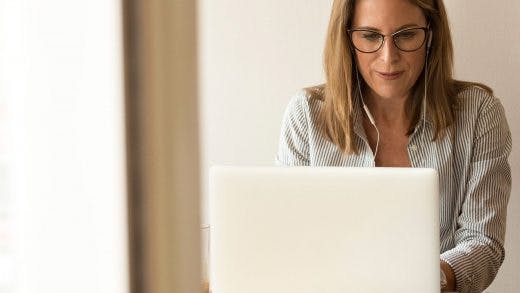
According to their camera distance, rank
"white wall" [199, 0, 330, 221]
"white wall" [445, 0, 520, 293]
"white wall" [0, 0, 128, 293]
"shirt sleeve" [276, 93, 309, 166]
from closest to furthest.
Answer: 1. "white wall" [0, 0, 128, 293]
2. "shirt sleeve" [276, 93, 309, 166]
3. "white wall" [445, 0, 520, 293]
4. "white wall" [199, 0, 330, 221]

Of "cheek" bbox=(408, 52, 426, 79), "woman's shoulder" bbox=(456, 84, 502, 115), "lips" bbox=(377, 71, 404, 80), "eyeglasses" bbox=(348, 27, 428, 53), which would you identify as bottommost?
"woman's shoulder" bbox=(456, 84, 502, 115)

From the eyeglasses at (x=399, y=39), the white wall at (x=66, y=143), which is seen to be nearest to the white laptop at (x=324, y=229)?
the eyeglasses at (x=399, y=39)

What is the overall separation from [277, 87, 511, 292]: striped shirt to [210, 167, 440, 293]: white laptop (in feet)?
1.73

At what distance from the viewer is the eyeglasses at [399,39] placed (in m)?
1.57

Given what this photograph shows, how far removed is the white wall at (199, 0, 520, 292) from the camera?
5.90 feet

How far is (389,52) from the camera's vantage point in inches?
61.3

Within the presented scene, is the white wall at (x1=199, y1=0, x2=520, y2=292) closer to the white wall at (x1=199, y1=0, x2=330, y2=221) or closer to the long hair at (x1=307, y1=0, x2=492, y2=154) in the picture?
the white wall at (x1=199, y1=0, x2=330, y2=221)

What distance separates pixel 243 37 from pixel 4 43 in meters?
1.83

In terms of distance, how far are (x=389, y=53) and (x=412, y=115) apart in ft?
0.53

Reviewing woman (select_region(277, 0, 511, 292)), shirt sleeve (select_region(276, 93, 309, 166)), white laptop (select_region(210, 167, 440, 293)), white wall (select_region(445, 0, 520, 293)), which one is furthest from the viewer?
white wall (select_region(445, 0, 520, 293))

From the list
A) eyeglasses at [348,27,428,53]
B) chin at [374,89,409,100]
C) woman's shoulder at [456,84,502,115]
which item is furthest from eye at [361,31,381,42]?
woman's shoulder at [456,84,502,115]

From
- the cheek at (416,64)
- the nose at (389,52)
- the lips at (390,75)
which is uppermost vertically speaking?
the nose at (389,52)

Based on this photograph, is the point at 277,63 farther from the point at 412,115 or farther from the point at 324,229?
the point at 324,229

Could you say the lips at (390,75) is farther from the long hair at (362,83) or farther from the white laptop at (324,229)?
the white laptop at (324,229)
